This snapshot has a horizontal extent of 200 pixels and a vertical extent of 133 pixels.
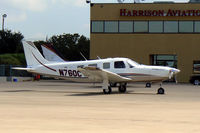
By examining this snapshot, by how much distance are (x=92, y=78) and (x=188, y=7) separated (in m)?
26.5

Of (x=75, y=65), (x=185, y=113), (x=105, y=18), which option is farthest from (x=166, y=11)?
(x=185, y=113)

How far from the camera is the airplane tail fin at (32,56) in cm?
2866

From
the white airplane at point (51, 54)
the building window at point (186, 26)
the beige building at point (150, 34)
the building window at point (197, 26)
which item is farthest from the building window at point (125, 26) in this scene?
the white airplane at point (51, 54)

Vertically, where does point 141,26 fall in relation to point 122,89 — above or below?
above

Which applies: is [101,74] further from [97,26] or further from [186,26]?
[97,26]

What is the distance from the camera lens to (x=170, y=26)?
165 ft

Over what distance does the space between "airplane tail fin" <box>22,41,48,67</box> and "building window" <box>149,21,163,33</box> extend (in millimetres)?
23985

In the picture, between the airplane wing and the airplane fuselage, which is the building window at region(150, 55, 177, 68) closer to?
the airplane fuselage

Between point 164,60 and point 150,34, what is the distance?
3.37 m

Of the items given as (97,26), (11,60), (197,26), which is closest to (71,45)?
(11,60)

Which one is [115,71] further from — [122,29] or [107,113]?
[122,29]

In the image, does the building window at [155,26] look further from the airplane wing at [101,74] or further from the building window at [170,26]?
the airplane wing at [101,74]

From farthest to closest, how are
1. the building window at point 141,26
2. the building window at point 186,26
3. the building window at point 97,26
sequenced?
the building window at point 97,26 < the building window at point 141,26 < the building window at point 186,26

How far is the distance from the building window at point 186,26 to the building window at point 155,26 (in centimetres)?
223
